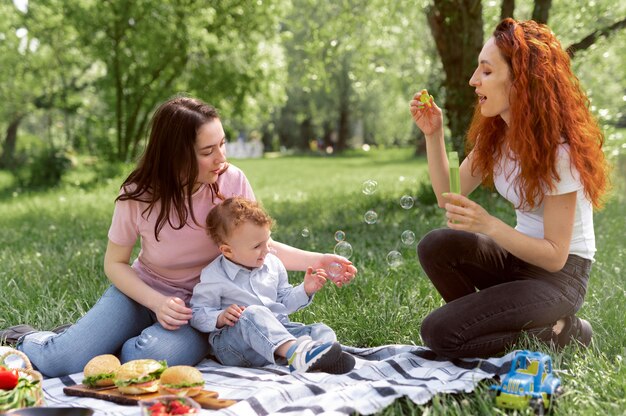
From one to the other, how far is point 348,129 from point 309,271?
107 feet

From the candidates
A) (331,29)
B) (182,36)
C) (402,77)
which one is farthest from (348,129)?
(331,29)

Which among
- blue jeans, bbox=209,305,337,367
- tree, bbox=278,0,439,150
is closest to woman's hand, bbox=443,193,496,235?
blue jeans, bbox=209,305,337,367

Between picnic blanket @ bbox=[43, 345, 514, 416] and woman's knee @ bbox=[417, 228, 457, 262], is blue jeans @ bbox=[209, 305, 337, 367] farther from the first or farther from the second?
woman's knee @ bbox=[417, 228, 457, 262]

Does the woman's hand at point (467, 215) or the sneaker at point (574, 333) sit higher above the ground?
the woman's hand at point (467, 215)

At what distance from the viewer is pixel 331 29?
11336 millimetres

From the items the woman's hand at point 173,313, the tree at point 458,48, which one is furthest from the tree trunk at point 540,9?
the woman's hand at point 173,313

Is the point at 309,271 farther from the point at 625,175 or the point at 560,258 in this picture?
the point at 625,175

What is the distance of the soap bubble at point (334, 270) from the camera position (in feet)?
10.5

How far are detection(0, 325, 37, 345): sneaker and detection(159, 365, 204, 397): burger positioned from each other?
1.14m

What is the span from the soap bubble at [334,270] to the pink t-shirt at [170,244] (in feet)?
1.64

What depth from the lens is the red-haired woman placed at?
2.86m

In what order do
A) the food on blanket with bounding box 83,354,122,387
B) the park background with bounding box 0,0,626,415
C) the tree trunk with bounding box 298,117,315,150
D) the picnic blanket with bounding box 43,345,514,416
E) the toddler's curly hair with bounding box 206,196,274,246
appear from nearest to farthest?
the picnic blanket with bounding box 43,345,514,416 < the food on blanket with bounding box 83,354,122,387 < the toddler's curly hair with bounding box 206,196,274,246 < the park background with bounding box 0,0,626,415 < the tree trunk with bounding box 298,117,315,150

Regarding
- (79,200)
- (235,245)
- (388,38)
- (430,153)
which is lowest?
(79,200)

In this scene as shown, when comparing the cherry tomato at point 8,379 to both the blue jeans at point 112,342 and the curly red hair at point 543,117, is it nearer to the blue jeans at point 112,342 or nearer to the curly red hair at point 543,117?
the blue jeans at point 112,342
